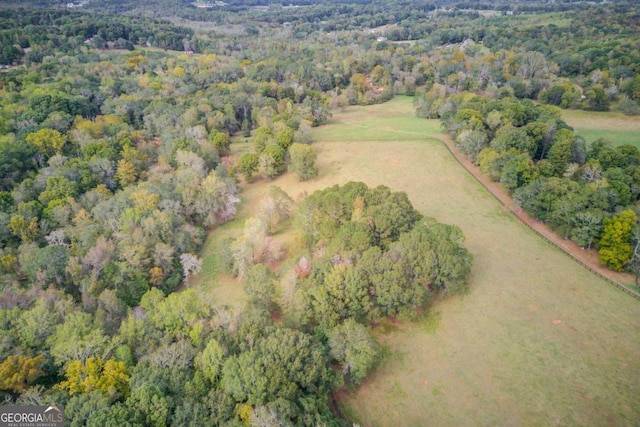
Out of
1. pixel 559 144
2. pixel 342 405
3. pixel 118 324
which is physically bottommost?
pixel 342 405

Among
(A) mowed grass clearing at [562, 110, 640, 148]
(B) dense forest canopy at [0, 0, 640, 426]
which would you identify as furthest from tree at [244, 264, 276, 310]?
(A) mowed grass clearing at [562, 110, 640, 148]

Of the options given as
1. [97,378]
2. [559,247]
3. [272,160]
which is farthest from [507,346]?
[272,160]

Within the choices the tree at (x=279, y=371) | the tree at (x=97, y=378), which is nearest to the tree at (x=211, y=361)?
the tree at (x=279, y=371)

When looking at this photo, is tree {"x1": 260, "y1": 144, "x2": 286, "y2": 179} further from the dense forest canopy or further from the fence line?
the fence line

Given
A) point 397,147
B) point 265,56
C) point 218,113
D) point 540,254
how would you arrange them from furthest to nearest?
point 265,56, point 218,113, point 397,147, point 540,254

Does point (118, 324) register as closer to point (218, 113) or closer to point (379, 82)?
point (218, 113)

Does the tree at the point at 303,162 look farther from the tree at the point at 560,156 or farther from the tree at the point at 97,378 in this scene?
the tree at the point at 97,378

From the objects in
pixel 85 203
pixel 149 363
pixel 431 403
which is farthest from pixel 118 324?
pixel 431 403
